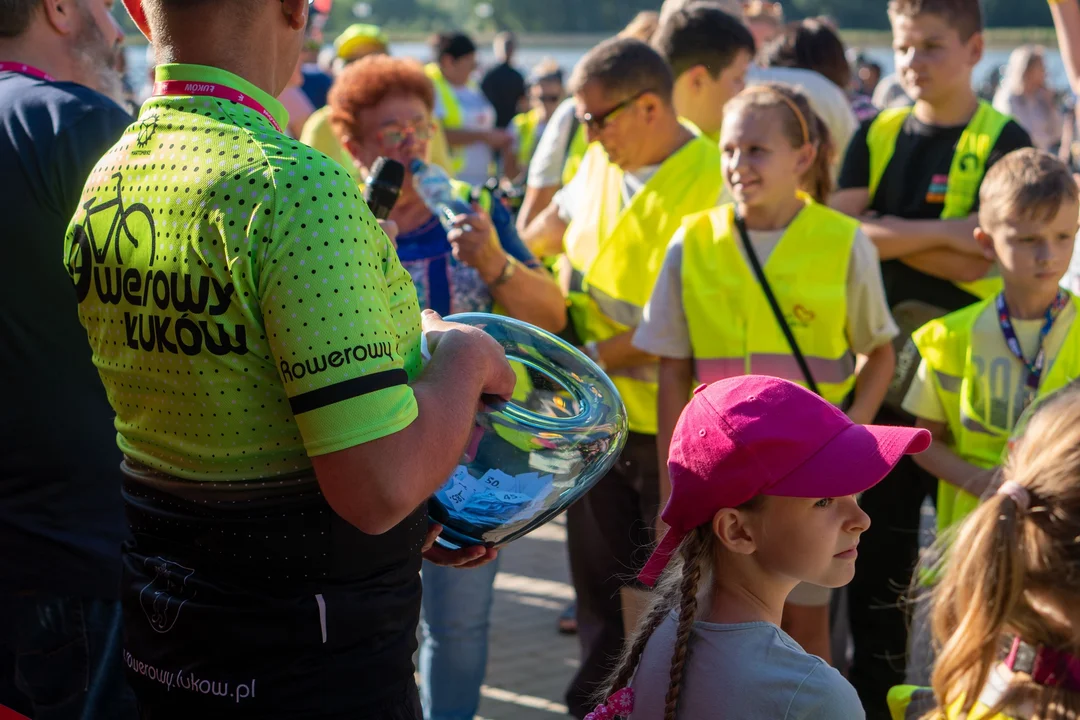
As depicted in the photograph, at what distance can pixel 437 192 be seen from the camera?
132 inches

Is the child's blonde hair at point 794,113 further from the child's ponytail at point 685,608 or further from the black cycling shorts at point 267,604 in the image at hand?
the black cycling shorts at point 267,604

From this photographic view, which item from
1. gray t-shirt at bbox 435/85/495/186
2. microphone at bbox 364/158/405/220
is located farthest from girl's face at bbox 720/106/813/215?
gray t-shirt at bbox 435/85/495/186

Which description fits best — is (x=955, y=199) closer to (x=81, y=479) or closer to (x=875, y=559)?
(x=875, y=559)

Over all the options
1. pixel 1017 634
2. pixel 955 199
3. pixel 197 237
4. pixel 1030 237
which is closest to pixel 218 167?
pixel 197 237

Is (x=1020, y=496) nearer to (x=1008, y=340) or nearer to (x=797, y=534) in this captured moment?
(x=797, y=534)

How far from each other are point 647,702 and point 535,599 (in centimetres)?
350

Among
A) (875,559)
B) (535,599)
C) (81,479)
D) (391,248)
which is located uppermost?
(391,248)

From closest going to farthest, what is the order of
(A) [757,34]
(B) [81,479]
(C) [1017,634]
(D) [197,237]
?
(D) [197,237] < (C) [1017,634] < (B) [81,479] < (A) [757,34]

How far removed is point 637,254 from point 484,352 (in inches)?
77.7

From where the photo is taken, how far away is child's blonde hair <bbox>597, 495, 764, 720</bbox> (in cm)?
179

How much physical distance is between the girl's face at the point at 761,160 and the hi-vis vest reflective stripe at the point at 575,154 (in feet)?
4.35

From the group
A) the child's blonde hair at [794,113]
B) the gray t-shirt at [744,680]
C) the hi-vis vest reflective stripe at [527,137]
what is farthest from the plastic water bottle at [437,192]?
the hi-vis vest reflective stripe at [527,137]

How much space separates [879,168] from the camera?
13.0 ft

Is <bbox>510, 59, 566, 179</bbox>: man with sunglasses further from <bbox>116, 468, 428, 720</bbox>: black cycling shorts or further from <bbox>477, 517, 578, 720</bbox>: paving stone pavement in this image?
<bbox>116, 468, 428, 720</bbox>: black cycling shorts
